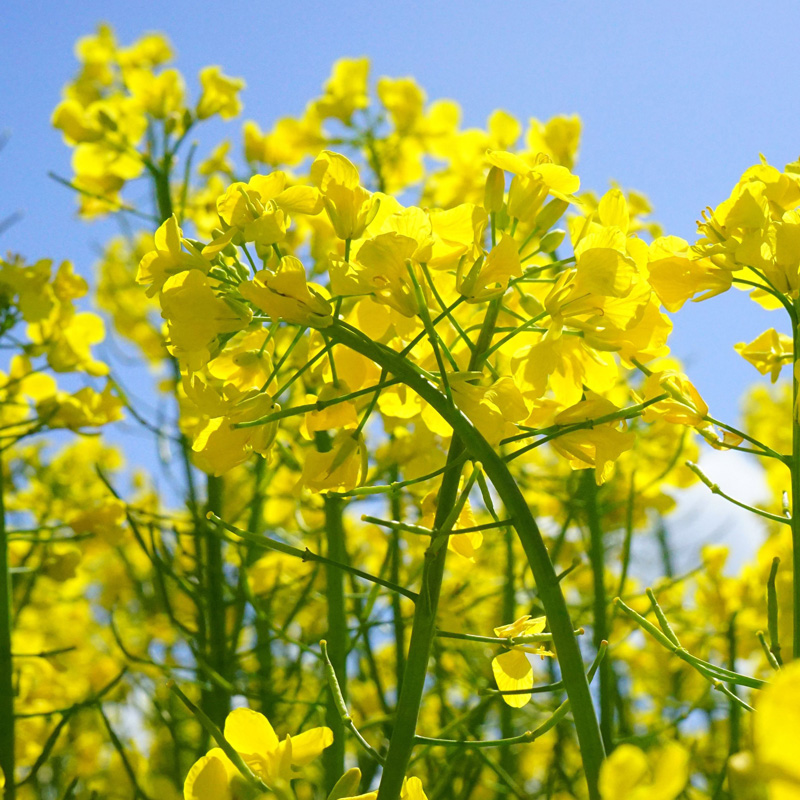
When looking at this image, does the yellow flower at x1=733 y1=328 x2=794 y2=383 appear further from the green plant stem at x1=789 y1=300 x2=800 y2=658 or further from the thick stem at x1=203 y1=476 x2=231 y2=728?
the thick stem at x1=203 y1=476 x2=231 y2=728

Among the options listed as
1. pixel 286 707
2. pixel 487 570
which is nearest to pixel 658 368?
pixel 286 707

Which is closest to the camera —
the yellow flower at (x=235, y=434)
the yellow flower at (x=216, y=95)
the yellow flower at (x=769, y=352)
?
the yellow flower at (x=235, y=434)

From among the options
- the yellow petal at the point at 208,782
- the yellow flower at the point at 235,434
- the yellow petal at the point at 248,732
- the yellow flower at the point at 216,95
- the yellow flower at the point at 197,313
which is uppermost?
the yellow flower at the point at 216,95

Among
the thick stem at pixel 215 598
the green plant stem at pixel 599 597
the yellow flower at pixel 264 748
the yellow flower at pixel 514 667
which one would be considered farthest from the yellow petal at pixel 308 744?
the thick stem at pixel 215 598

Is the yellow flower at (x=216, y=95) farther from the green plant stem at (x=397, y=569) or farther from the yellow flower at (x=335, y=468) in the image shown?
the yellow flower at (x=335, y=468)

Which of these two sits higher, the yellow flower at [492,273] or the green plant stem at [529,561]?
the yellow flower at [492,273]

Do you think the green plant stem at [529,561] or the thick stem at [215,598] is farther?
the thick stem at [215,598]

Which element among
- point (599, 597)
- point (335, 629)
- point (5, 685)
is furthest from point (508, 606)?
point (5, 685)

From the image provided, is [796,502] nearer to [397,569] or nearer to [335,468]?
[335,468]

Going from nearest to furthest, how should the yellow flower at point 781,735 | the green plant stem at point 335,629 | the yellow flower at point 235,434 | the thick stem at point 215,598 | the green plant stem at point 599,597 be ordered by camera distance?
the yellow flower at point 781,735 < the yellow flower at point 235,434 < the green plant stem at point 335,629 < the green plant stem at point 599,597 < the thick stem at point 215,598
